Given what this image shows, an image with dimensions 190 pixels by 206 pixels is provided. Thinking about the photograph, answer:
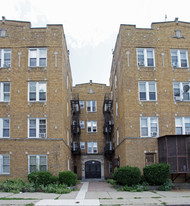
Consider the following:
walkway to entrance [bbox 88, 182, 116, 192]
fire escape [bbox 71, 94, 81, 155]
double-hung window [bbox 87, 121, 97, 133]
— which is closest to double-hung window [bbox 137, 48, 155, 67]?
walkway to entrance [bbox 88, 182, 116, 192]

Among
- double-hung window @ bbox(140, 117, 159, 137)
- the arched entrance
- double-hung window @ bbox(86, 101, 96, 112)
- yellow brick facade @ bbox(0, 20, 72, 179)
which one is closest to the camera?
yellow brick facade @ bbox(0, 20, 72, 179)

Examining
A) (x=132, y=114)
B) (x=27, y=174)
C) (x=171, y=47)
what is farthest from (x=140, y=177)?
(x=171, y=47)

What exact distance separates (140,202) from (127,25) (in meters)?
16.3

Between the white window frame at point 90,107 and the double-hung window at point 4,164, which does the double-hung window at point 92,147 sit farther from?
the double-hung window at point 4,164

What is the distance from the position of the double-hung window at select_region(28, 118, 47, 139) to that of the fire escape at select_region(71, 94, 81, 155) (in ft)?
38.1

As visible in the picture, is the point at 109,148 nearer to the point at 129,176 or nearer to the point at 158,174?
the point at 129,176

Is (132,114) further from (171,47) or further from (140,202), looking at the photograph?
(140,202)

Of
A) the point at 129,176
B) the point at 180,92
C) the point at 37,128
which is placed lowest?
the point at 129,176

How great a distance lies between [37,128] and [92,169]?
53.3 ft

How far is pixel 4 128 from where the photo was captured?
23.0m

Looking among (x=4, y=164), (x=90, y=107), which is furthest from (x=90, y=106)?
(x=4, y=164)

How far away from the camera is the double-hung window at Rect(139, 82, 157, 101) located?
78.8ft

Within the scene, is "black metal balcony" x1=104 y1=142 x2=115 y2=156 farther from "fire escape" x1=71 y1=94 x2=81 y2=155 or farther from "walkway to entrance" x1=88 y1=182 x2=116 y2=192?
"walkway to entrance" x1=88 y1=182 x2=116 y2=192

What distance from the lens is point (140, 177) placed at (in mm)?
20469
